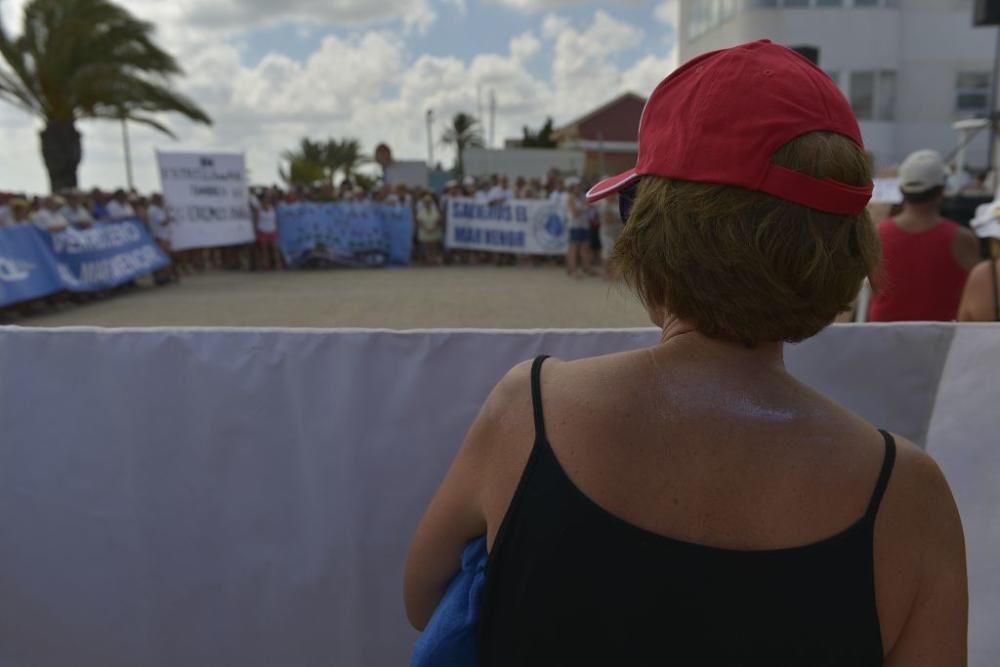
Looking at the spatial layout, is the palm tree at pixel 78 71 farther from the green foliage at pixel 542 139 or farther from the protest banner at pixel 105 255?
the green foliage at pixel 542 139

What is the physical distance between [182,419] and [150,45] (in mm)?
19116

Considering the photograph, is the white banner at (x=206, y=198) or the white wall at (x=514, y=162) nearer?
the white banner at (x=206, y=198)

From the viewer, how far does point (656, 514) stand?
93 centimetres

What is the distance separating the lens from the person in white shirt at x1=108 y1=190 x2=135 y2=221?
44.3ft

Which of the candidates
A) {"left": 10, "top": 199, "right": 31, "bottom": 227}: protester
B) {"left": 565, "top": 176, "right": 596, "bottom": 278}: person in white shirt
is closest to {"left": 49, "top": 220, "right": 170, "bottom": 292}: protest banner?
{"left": 10, "top": 199, "right": 31, "bottom": 227}: protester


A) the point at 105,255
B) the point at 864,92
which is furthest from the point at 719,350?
the point at 864,92

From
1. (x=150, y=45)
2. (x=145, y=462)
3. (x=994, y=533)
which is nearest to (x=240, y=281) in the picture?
(x=150, y=45)

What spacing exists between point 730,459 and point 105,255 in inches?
503

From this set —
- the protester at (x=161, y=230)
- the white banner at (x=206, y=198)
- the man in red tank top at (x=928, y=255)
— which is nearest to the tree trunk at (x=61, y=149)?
the white banner at (x=206, y=198)

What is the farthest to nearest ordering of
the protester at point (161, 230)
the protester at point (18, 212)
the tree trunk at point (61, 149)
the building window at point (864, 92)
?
1. the building window at point (864, 92)
2. the tree trunk at point (61, 149)
3. the protester at point (161, 230)
4. the protester at point (18, 212)

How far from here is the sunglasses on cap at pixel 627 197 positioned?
1023 millimetres

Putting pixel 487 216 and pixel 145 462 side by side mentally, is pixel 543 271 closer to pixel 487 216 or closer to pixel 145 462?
pixel 487 216

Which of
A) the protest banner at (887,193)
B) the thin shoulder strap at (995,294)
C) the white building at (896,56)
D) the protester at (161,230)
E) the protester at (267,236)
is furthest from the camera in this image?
the white building at (896,56)

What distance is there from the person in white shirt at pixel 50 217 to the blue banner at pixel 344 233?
496cm
